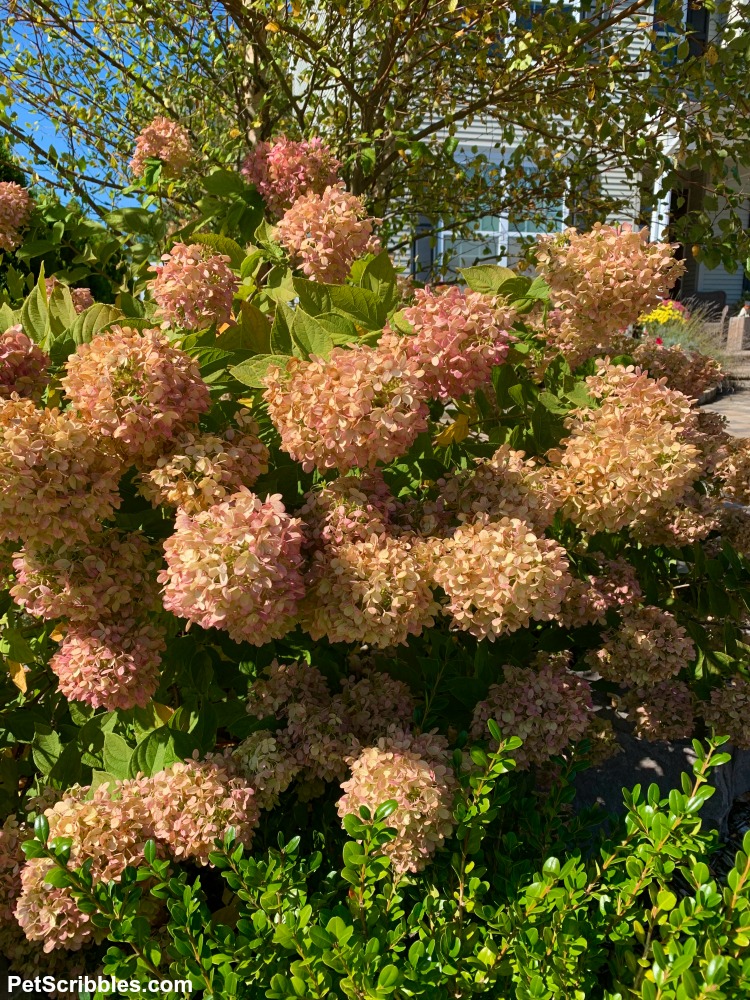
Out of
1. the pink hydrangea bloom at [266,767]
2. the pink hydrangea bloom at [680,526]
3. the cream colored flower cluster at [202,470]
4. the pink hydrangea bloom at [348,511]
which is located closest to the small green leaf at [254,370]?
the cream colored flower cluster at [202,470]

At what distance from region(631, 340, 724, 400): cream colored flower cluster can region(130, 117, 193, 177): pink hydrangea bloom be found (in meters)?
1.80

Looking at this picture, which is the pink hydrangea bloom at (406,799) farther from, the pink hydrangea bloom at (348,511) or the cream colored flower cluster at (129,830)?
the pink hydrangea bloom at (348,511)

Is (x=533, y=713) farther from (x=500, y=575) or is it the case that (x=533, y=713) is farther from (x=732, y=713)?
(x=732, y=713)

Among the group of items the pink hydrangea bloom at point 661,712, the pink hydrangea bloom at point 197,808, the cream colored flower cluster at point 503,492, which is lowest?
the pink hydrangea bloom at point 661,712

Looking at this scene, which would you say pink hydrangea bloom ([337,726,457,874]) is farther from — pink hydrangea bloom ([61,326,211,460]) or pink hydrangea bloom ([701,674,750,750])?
pink hydrangea bloom ([701,674,750,750])

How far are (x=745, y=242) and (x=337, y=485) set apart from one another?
8.68ft

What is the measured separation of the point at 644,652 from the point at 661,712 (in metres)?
0.24

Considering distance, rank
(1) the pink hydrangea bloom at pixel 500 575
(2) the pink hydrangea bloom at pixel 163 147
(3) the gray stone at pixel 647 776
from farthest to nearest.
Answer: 1. (2) the pink hydrangea bloom at pixel 163 147
2. (3) the gray stone at pixel 647 776
3. (1) the pink hydrangea bloom at pixel 500 575

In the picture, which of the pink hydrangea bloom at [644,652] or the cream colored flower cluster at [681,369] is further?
the cream colored flower cluster at [681,369]

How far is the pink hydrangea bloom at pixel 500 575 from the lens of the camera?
1331 millimetres

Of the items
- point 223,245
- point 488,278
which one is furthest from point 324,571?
point 223,245

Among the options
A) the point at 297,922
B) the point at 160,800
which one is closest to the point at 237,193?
the point at 160,800

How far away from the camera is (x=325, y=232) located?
1988 millimetres

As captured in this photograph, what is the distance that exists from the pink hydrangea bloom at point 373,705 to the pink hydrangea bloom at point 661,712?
68 cm
